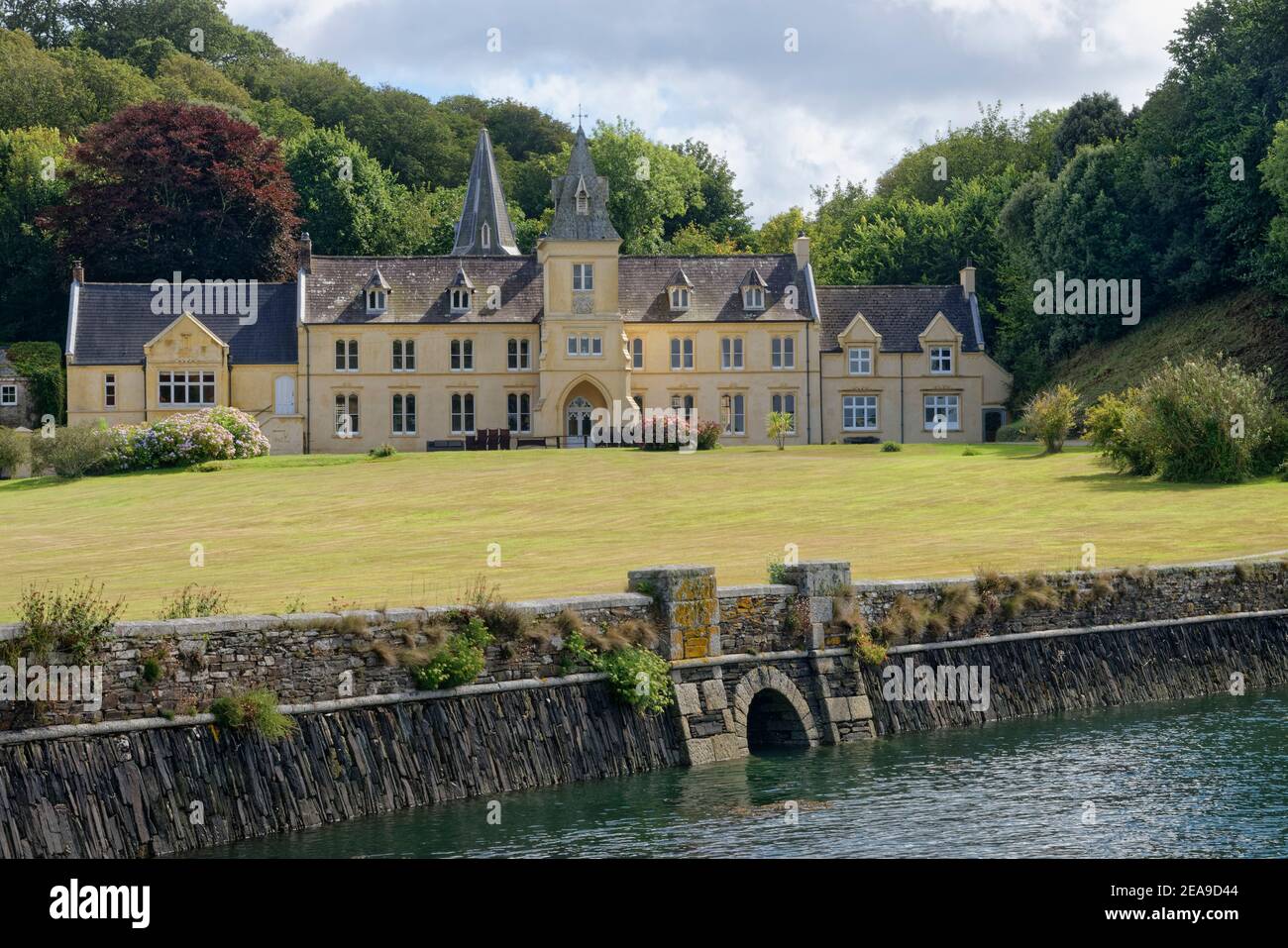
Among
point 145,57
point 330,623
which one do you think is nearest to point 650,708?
point 330,623

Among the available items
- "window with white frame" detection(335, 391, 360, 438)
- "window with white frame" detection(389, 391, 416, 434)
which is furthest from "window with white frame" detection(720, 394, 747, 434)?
"window with white frame" detection(335, 391, 360, 438)

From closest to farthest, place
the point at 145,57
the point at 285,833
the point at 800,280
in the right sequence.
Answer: the point at 285,833 < the point at 800,280 < the point at 145,57

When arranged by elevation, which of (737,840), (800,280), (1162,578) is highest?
(800,280)

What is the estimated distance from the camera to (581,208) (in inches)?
2827

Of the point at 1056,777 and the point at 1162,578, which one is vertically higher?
the point at 1162,578

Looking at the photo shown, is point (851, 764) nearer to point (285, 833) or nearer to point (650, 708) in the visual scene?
point (650, 708)

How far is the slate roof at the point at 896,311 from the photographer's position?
2975 inches

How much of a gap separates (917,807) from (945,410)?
177ft

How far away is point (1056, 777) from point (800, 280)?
52.2 meters

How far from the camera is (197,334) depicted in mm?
71125

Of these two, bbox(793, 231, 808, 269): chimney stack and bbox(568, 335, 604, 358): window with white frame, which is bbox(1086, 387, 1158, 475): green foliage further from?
bbox(568, 335, 604, 358): window with white frame

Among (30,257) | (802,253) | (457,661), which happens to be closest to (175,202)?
(30,257)

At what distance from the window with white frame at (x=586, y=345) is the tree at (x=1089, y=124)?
75.3 ft
